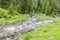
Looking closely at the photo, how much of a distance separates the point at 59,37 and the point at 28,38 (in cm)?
202

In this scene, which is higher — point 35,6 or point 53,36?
point 53,36

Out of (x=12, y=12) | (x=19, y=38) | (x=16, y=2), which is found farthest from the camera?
(x=16, y=2)

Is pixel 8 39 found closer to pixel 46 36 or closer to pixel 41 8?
pixel 46 36

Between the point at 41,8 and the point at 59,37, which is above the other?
the point at 59,37

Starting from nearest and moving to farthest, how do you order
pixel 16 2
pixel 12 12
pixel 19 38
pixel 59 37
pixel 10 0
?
pixel 59 37, pixel 19 38, pixel 12 12, pixel 10 0, pixel 16 2

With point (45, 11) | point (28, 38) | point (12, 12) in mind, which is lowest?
point (45, 11)

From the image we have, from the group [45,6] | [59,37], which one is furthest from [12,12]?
[59,37]

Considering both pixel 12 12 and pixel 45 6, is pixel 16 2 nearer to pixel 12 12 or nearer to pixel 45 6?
pixel 45 6

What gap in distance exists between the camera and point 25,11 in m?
34.8

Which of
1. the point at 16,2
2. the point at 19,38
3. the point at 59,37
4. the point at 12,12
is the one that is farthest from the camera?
the point at 16,2

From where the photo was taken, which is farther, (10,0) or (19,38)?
(10,0)

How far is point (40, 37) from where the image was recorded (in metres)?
12.2

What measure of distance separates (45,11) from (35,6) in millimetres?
2206

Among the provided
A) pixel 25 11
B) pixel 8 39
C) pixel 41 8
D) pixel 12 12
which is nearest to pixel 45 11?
pixel 41 8
